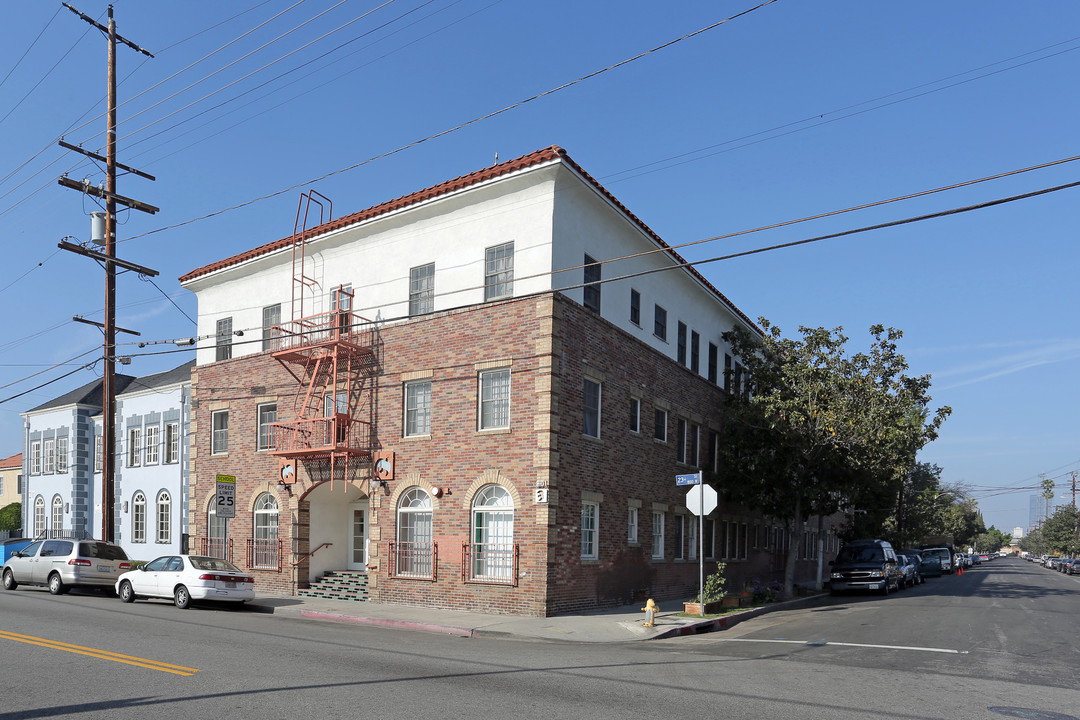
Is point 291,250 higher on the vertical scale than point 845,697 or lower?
higher

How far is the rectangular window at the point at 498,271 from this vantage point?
20.7 meters

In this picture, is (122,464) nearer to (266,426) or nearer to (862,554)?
(266,426)

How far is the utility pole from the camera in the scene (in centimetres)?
2500

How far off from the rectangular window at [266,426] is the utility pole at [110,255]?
4.21 m

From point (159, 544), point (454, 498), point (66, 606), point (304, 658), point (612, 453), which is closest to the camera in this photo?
point (304, 658)

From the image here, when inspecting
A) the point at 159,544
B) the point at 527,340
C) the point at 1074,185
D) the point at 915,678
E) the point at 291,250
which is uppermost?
the point at 291,250

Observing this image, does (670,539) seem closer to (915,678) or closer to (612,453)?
(612,453)

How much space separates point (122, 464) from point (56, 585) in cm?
1476

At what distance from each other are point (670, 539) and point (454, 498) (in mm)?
8538

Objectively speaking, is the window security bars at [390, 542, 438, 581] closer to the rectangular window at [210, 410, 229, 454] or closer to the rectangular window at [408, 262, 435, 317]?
the rectangular window at [408, 262, 435, 317]

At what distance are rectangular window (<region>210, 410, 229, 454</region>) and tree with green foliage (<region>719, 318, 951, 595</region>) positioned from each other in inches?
666

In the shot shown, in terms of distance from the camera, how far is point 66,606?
1862 cm

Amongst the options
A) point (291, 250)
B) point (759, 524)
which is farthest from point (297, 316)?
point (759, 524)

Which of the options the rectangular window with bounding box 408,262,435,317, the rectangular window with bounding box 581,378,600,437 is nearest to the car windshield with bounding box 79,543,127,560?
the rectangular window with bounding box 408,262,435,317
